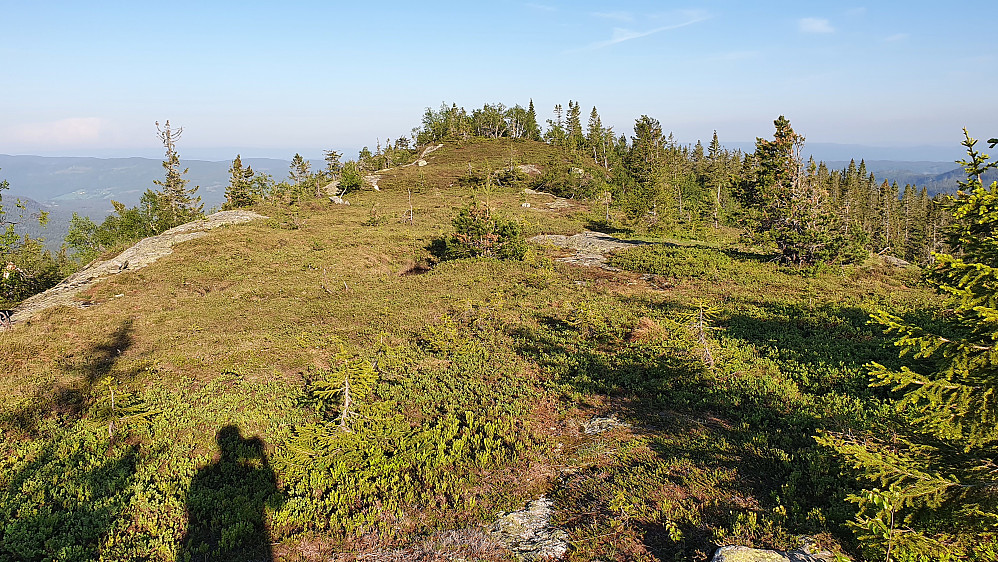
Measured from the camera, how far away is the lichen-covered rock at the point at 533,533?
274 inches

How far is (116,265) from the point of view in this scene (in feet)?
89.9

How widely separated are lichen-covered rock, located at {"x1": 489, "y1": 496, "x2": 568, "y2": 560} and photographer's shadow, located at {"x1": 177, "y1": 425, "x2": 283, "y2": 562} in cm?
371

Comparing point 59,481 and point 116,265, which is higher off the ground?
point 116,265

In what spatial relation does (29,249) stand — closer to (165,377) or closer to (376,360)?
(165,377)

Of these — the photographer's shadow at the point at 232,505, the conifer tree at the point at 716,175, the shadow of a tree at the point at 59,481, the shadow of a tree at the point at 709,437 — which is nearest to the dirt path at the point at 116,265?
the shadow of a tree at the point at 59,481

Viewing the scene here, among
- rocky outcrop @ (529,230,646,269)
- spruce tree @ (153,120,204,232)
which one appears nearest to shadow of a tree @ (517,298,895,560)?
rocky outcrop @ (529,230,646,269)

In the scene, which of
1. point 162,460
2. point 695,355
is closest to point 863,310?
point 695,355

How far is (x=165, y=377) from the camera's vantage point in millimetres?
13867

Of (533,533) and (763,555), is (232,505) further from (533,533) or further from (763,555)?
(763,555)

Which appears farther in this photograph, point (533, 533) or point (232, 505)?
point (232, 505)

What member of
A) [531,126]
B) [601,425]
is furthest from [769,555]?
[531,126]

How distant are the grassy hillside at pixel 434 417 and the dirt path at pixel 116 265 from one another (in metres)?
1.30

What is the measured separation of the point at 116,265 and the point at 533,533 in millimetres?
30844

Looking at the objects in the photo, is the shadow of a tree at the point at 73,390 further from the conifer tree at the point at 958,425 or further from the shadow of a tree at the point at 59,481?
the conifer tree at the point at 958,425
